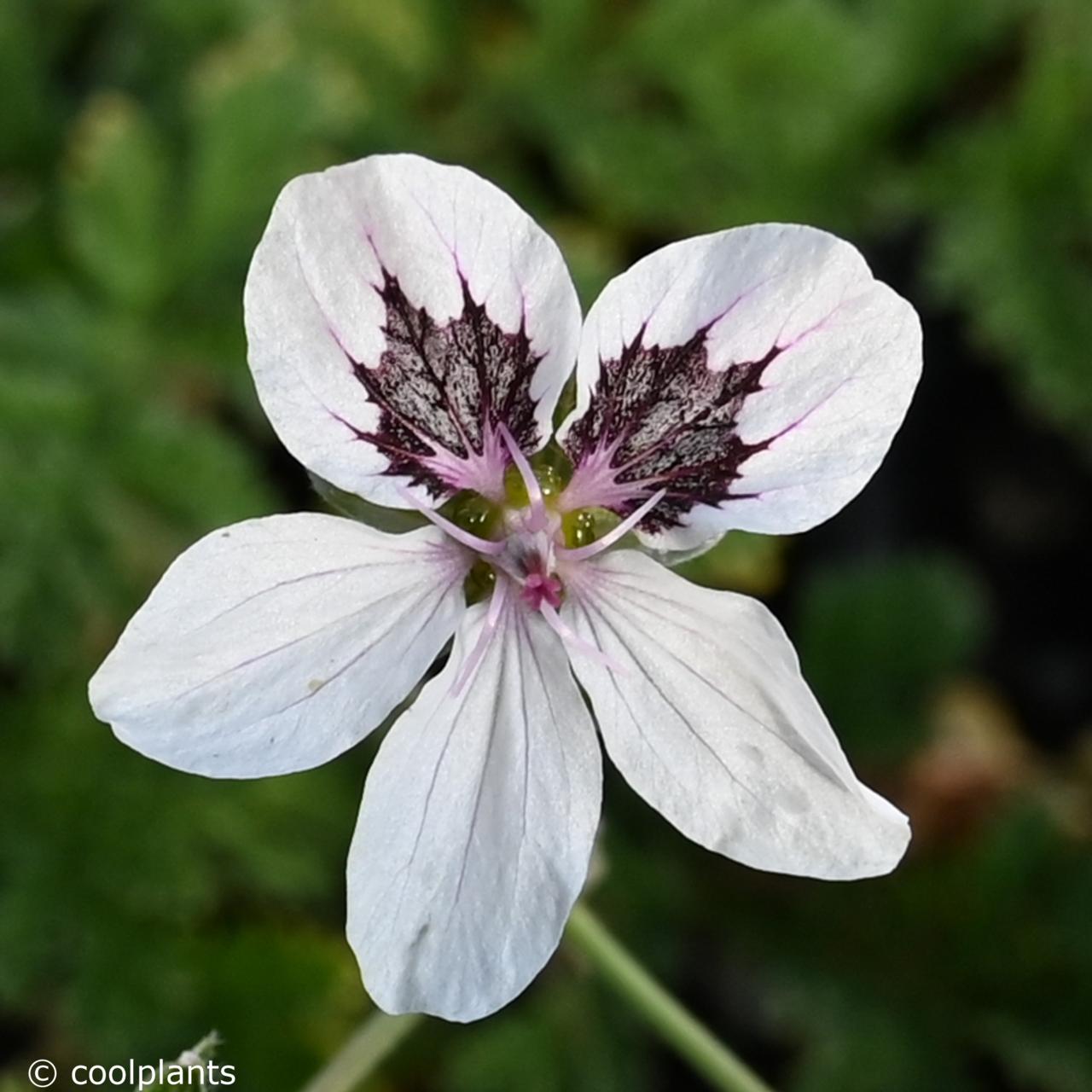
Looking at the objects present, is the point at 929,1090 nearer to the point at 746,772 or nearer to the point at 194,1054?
the point at 746,772

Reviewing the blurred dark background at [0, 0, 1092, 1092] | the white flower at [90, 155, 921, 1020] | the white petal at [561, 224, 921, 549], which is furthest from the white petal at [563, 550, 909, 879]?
the blurred dark background at [0, 0, 1092, 1092]

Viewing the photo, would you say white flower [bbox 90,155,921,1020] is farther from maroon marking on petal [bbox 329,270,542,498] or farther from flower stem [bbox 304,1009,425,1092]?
flower stem [bbox 304,1009,425,1092]

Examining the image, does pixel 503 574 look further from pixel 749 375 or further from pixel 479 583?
pixel 749 375

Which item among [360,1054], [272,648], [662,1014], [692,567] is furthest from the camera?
[692,567]

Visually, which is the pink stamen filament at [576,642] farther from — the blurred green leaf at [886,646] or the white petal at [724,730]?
the blurred green leaf at [886,646]

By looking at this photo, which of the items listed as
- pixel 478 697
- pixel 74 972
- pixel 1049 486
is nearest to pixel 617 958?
pixel 478 697

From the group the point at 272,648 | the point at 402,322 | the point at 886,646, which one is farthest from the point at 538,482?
the point at 886,646
